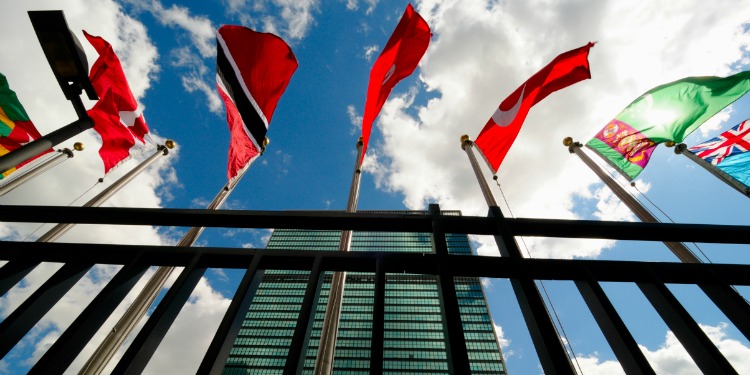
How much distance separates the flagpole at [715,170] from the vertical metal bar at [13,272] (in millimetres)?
11970

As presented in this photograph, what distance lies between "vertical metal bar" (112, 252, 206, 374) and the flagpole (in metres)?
11.1

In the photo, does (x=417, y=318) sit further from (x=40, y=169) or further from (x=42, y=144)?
(x=42, y=144)

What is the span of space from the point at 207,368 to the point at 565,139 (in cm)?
1191

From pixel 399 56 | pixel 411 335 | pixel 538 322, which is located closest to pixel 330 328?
pixel 538 322

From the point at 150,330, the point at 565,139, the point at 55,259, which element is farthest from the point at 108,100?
the point at 565,139

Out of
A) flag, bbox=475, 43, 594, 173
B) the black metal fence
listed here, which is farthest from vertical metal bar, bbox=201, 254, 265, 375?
flag, bbox=475, 43, 594, 173

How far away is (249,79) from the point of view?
249 inches

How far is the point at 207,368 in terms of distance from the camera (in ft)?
4.44

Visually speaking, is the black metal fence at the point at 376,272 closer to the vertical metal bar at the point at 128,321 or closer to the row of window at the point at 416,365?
the vertical metal bar at the point at 128,321

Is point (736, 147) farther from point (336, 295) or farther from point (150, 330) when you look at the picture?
point (150, 330)

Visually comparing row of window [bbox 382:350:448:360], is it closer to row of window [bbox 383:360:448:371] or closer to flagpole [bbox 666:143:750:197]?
row of window [bbox 383:360:448:371]

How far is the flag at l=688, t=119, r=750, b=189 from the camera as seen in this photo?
8.05 meters

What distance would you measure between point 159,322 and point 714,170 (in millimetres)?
11939

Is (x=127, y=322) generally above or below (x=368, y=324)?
below
